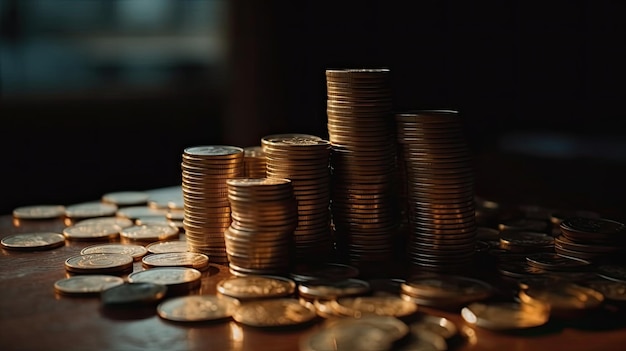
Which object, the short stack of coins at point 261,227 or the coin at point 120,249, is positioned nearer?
the short stack of coins at point 261,227

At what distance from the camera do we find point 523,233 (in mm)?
1899

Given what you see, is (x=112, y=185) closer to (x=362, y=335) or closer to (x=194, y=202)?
(x=194, y=202)

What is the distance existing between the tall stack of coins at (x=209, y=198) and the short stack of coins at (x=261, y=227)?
0.11m

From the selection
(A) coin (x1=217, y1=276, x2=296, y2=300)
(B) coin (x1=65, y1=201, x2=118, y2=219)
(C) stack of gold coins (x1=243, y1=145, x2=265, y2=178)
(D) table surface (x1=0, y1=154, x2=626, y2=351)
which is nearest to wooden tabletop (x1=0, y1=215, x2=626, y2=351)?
(D) table surface (x1=0, y1=154, x2=626, y2=351)

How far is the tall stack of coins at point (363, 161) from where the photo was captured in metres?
1.66

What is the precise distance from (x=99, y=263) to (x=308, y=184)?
0.41m

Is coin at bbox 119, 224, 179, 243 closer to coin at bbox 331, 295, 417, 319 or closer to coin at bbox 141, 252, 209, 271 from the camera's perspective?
coin at bbox 141, 252, 209, 271

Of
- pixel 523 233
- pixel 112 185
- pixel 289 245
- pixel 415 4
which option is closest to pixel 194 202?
pixel 289 245

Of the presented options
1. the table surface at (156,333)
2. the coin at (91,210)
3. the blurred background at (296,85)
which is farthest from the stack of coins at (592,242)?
the blurred background at (296,85)

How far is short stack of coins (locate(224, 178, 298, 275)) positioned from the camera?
5.11ft

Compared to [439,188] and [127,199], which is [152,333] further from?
[127,199]

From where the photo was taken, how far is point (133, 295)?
142 centimetres

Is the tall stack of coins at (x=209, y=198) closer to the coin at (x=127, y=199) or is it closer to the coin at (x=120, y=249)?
the coin at (x=120, y=249)

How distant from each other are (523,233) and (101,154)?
2.79 metres
